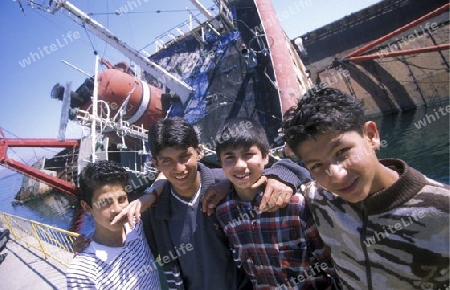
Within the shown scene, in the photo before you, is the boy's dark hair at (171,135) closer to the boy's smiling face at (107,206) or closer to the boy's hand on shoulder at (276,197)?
the boy's smiling face at (107,206)

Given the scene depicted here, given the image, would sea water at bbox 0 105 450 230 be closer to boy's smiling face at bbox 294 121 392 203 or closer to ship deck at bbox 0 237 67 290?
ship deck at bbox 0 237 67 290

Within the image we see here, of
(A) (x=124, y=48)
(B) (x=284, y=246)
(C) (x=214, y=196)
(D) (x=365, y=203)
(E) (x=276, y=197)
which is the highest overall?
(A) (x=124, y=48)

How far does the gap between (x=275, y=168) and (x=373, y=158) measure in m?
0.76

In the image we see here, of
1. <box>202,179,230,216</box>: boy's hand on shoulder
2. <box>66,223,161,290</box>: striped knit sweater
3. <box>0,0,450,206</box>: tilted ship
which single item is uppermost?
<box>0,0,450,206</box>: tilted ship

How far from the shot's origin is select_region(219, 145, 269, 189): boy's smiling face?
1.82m

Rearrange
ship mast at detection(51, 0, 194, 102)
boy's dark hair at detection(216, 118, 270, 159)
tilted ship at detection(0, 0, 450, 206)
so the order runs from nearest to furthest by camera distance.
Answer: boy's dark hair at detection(216, 118, 270, 159), ship mast at detection(51, 0, 194, 102), tilted ship at detection(0, 0, 450, 206)

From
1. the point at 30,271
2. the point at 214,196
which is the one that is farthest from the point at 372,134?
the point at 30,271

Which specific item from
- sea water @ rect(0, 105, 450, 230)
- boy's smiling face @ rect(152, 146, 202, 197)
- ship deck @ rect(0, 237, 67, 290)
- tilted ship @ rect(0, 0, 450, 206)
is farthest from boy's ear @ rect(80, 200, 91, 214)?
sea water @ rect(0, 105, 450, 230)

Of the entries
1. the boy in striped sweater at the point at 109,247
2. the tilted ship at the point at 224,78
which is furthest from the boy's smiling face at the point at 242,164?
the tilted ship at the point at 224,78

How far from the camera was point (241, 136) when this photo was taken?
1.88m

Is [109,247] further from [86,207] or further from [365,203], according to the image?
[365,203]

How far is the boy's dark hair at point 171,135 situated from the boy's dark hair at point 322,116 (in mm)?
894

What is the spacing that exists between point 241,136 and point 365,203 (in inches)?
35.8

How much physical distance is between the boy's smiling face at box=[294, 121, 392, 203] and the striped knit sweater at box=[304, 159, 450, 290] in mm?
92
